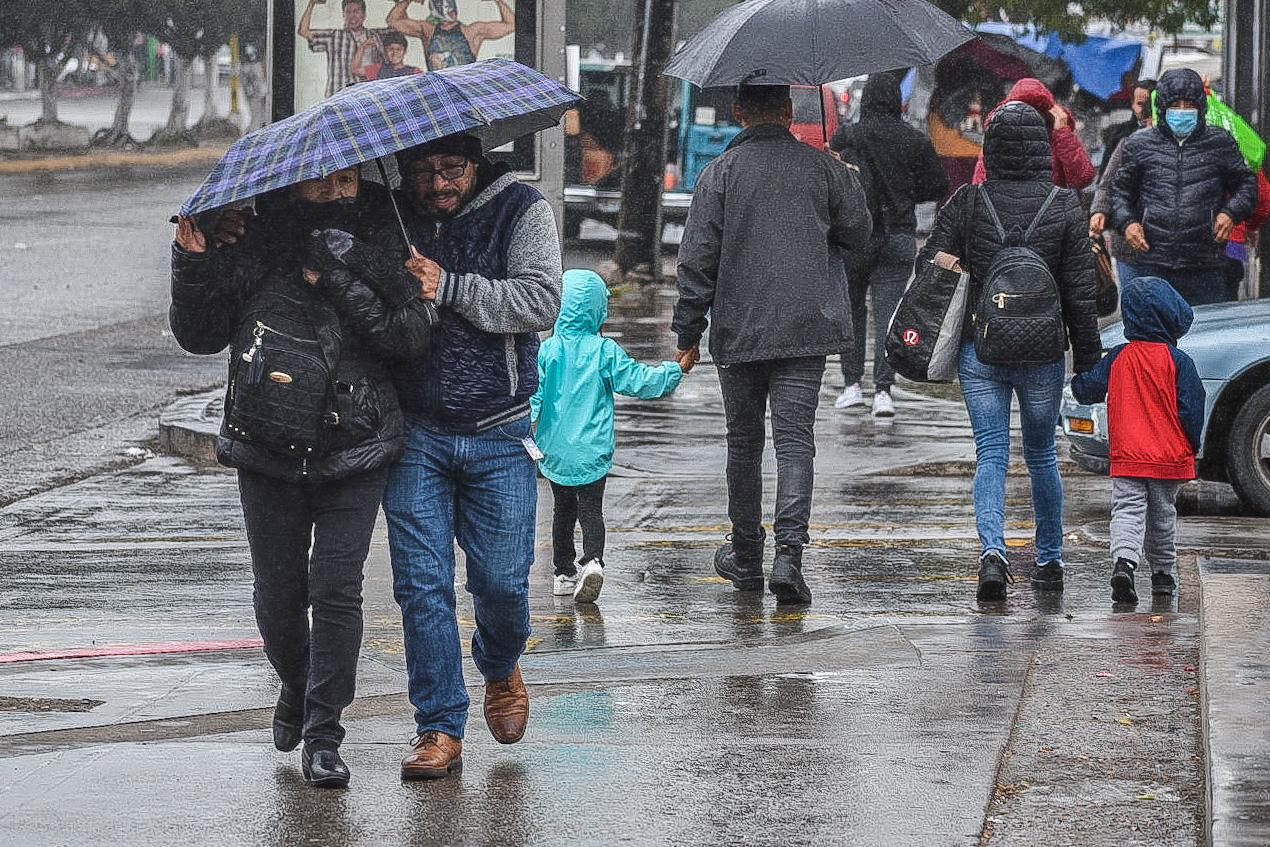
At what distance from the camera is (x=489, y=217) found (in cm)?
519

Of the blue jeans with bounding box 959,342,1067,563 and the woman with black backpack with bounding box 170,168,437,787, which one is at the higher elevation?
the woman with black backpack with bounding box 170,168,437,787

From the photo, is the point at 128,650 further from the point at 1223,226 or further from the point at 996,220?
the point at 1223,226

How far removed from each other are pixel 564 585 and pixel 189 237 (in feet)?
10.8

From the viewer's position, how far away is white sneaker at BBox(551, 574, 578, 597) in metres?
7.86

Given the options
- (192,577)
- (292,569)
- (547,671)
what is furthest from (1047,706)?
(192,577)

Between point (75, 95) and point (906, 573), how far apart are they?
36.7 metres

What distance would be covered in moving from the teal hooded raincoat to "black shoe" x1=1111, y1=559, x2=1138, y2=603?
1.82 metres

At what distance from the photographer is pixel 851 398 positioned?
42.5 ft

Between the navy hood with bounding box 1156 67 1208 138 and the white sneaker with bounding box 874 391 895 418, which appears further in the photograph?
the white sneaker with bounding box 874 391 895 418

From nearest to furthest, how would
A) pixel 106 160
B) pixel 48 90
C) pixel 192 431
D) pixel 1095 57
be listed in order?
pixel 192 431 → pixel 1095 57 → pixel 48 90 → pixel 106 160

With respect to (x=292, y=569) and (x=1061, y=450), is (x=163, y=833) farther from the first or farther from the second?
(x=1061, y=450)

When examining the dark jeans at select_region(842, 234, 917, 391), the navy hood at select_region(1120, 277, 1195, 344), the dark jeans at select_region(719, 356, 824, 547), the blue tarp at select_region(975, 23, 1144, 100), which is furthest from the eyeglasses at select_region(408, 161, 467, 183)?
the blue tarp at select_region(975, 23, 1144, 100)

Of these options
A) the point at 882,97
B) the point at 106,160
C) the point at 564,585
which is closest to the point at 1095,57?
the point at 106,160

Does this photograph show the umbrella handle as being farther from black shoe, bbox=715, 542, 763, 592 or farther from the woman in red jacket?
the woman in red jacket
